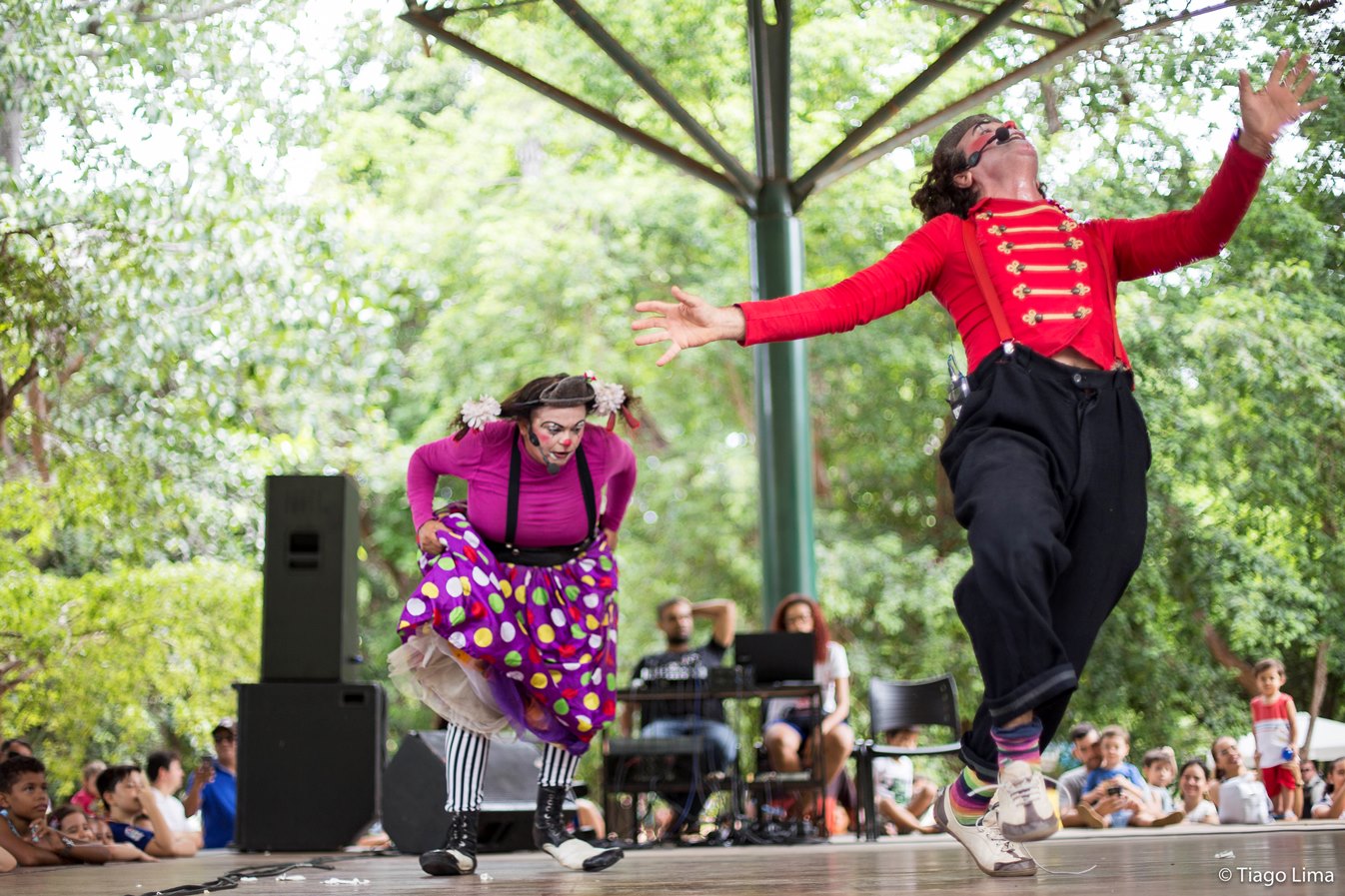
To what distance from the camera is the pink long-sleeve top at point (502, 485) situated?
3799mm

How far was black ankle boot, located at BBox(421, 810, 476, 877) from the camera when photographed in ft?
11.7

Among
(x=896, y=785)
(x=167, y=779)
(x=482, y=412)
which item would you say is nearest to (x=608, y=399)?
(x=482, y=412)

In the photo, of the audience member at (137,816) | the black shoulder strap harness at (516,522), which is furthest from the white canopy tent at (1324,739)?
the audience member at (137,816)

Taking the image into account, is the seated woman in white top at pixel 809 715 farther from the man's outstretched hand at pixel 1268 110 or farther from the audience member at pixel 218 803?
the man's outstretched hand at pixel 1268 110

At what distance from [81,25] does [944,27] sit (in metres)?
5.06

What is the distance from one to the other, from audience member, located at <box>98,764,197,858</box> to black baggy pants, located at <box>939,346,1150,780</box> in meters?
3.97

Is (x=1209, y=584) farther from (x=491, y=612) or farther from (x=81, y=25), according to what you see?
(x=81, y=25)

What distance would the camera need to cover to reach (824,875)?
2.98 m

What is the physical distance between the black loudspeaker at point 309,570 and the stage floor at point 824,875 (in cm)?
115

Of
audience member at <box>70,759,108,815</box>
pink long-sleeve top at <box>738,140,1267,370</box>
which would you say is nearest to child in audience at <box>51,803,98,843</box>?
audience member at <box>70,759,108,815</box>

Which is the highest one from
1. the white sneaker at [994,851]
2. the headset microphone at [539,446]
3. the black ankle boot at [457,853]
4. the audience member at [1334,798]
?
the headset microphone at [539,446]

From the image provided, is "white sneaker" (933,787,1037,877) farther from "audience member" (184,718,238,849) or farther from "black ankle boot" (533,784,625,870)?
"audience member" (184,718,238,849)

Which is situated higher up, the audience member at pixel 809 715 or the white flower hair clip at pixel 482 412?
the white flower hair clip at pixel 482 412

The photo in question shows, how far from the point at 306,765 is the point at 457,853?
2.19 m
